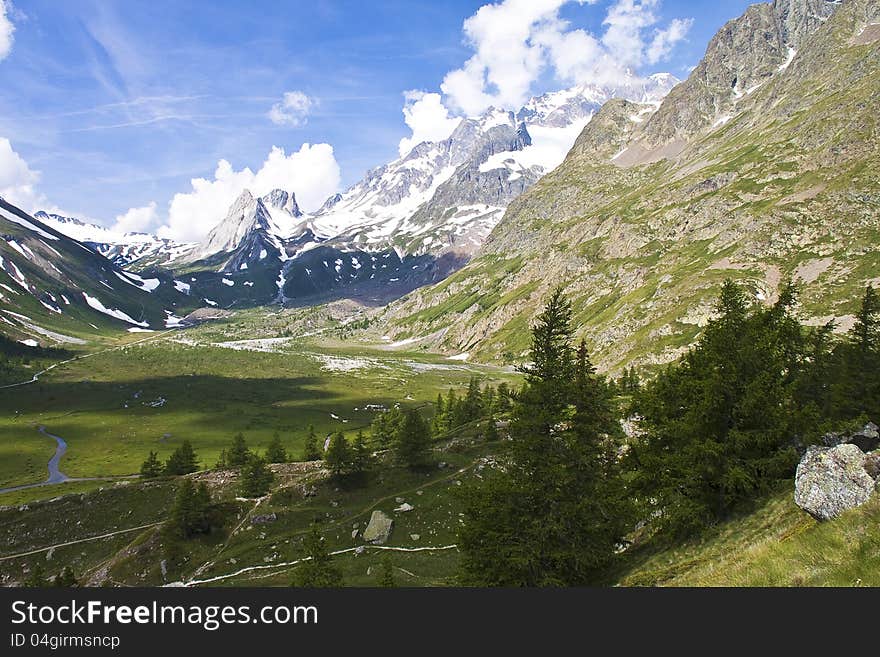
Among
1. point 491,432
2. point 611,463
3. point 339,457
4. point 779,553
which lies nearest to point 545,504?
point 611,463

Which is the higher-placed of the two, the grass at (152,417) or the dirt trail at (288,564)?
the grass at (152,417)

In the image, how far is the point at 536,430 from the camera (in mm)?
24016

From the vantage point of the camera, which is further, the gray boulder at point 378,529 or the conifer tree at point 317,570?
the gray boulder at point 378,529

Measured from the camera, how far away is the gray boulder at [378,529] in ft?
161

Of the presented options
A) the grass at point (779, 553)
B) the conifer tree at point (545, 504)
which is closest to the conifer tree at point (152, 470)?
the conifer tree at point (545, 504)

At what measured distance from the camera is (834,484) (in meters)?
14.3

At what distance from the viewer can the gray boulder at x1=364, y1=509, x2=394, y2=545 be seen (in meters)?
49.0

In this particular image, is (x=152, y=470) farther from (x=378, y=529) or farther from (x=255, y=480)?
(x=378, y=529)

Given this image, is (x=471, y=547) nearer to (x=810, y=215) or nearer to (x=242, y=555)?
(x=242, y=555)

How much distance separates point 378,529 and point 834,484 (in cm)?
4360

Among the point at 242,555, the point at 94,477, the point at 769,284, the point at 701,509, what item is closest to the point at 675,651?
the point at 701,509

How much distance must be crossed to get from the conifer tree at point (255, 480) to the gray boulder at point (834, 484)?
60.1 meters

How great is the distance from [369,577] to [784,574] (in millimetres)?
35674

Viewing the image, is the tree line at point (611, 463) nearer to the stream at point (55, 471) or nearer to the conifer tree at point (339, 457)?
the conifer tree at point (339, 457)
